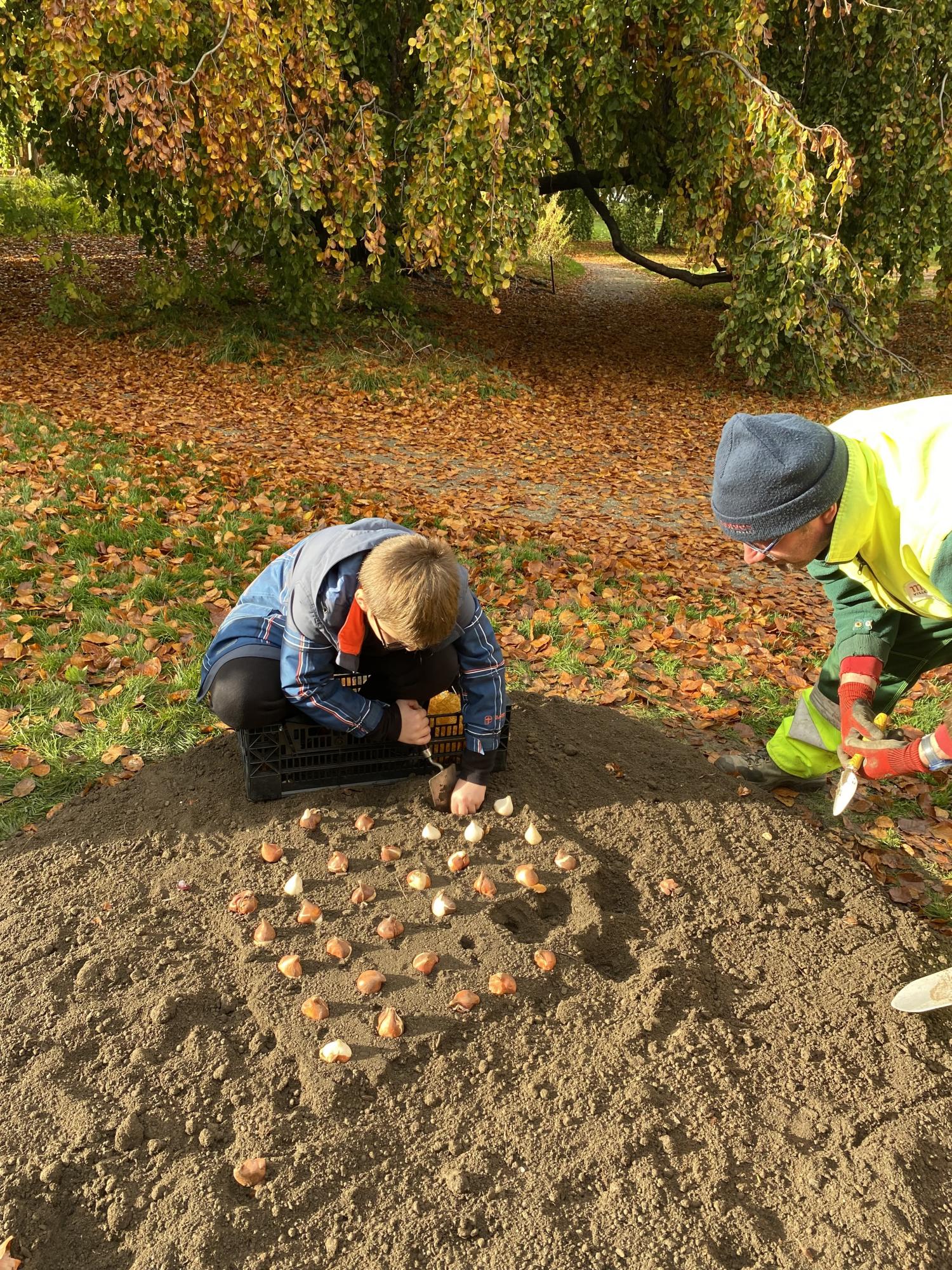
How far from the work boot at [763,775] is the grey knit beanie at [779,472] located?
4.75 ft

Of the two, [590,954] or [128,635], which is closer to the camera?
[590,954]

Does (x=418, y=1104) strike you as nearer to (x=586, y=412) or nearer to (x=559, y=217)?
(x=586, y=412)

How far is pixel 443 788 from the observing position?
2.90 m

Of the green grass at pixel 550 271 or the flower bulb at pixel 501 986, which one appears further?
the green grass at pixel 550 271

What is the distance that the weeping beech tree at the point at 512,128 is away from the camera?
687 centimetres

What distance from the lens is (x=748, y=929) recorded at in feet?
8.54

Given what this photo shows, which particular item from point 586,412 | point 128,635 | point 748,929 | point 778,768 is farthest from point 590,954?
point 586,412

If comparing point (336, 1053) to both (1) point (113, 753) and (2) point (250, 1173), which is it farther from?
(1) point (113, 753)

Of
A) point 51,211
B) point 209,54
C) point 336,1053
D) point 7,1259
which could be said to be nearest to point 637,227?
point 51,211

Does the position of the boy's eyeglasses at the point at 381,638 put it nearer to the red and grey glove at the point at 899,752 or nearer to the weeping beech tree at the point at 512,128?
the red and grey glove at the point at 899,752

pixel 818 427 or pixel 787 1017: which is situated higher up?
pixel 818 427

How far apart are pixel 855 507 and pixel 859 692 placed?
0.72 metres

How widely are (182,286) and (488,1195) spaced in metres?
9.85

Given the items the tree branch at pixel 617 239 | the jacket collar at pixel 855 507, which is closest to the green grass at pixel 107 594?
the jacket collar at pixel 855 507
